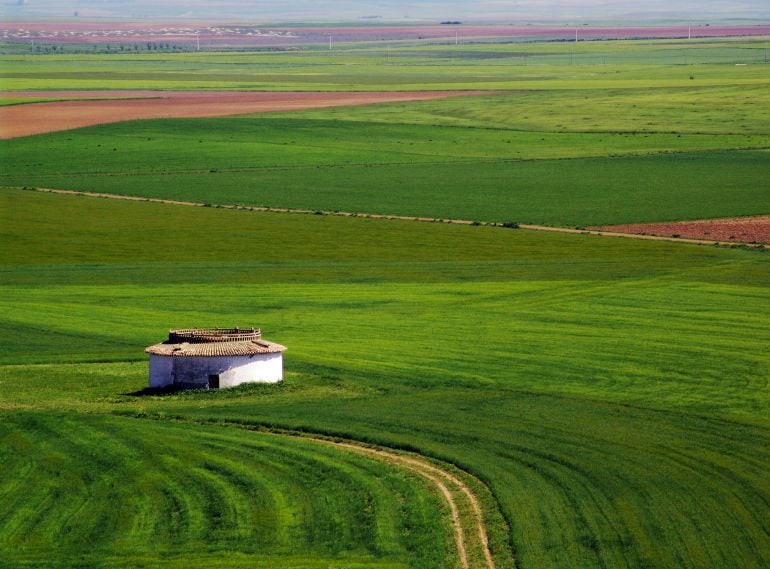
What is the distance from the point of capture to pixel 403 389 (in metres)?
46.2

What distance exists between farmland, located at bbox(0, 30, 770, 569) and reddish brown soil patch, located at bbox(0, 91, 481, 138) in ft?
89.4

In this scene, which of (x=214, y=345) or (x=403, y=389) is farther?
(x=214, y=345)

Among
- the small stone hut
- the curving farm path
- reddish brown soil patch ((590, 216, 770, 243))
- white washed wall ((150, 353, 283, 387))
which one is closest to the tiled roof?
the small stone hut

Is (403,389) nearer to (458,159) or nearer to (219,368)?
(219,368)

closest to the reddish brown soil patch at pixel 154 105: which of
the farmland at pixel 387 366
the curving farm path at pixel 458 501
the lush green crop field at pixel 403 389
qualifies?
the farmland at pixel 387 366

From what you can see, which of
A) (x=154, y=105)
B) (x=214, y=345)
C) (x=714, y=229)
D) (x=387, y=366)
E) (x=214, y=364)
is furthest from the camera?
(x=154, y=105)

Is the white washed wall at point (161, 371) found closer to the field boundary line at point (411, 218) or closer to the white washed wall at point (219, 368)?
the white washed wall at point (219, 368)

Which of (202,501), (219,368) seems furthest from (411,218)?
(202,501)

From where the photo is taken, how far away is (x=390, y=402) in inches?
1757

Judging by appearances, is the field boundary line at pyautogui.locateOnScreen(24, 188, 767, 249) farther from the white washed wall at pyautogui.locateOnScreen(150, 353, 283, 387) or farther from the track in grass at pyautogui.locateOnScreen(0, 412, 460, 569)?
the track in grass at pyautogui.locateOnScreen(0, 412, 460, 569)

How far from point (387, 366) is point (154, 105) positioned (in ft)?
368

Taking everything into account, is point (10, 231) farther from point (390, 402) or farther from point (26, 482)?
point (26, 482)

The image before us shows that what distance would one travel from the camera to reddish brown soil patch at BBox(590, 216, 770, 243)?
77938 mm

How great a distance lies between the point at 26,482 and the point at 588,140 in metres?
96.5
